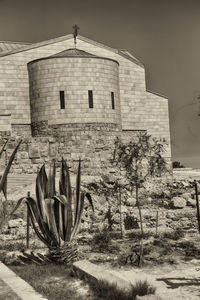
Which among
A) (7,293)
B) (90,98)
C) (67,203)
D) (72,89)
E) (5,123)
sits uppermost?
(72,89)

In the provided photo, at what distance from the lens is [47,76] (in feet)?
85.7

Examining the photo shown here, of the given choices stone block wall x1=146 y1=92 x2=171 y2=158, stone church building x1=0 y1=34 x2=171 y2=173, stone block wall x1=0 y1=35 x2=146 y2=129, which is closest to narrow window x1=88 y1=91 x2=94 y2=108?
stone church building x1=0 y1=34 x2=171 y2=173

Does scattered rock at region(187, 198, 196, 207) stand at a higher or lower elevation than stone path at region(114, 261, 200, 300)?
higher

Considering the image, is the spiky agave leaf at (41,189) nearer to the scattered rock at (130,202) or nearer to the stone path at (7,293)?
the stone path at (7,293)

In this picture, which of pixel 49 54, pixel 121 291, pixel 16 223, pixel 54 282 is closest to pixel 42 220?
pixel 54 282

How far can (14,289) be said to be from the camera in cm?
577

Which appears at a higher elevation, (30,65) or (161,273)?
(30,65)

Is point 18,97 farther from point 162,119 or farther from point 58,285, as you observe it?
point 58,285

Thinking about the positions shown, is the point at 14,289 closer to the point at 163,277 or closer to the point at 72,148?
the point at 163,277

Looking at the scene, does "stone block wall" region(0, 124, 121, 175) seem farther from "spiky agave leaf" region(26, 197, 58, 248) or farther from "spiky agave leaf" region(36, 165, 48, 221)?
"spiky agave leaf" region(26, 197, 58, 248)

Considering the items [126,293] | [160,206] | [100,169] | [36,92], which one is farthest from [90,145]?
[126,293]

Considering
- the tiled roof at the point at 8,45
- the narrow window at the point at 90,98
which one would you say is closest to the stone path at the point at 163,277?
the narrow window at the point at 90,98

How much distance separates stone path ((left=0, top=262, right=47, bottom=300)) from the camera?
5399 mm

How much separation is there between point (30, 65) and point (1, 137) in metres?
5.80
